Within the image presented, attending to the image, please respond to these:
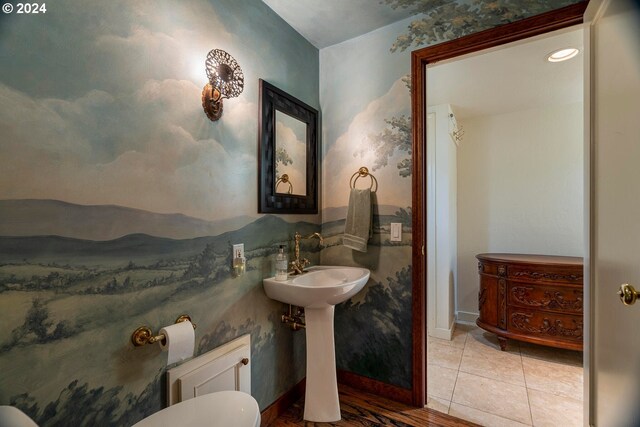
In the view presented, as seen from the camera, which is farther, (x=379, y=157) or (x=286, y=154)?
(x=379, y=157)

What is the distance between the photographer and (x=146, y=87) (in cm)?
108

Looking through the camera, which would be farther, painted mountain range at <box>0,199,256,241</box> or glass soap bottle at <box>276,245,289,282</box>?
glass soap bottle at <box>276,245,289,282</box>

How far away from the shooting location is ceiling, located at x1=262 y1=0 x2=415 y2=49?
1.68 m

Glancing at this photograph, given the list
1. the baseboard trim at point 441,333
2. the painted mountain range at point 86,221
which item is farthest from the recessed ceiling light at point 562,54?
the painted mountain range at point 86,221

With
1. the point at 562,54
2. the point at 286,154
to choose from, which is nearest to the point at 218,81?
the point at 286,154

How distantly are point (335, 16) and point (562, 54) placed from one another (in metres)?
1.64

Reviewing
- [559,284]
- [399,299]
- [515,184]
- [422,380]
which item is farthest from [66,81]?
[515,184]

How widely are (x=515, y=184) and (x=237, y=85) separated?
3.02 meters

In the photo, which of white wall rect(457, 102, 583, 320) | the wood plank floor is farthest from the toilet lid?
white wall rect(457, 102, 583, 320)

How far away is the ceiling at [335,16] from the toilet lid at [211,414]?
2.06 m

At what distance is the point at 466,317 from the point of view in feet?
10.5

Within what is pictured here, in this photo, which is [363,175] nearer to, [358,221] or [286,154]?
[358,221]

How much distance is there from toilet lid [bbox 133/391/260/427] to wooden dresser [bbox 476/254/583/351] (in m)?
2.39

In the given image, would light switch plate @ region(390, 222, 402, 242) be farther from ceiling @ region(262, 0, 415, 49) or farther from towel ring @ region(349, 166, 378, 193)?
ceiling @ region(262, 0, 415, 49)
